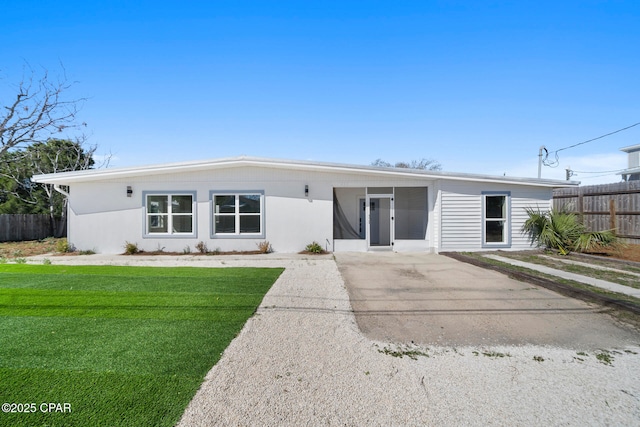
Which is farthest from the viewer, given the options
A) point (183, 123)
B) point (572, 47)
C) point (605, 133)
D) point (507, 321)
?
point (605, 133)

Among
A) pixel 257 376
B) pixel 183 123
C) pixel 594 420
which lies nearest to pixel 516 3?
pixel 594 420

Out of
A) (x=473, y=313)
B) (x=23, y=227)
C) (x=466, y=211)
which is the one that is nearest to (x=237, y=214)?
(x=466, y=211)

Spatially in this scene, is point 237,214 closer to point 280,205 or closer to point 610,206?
point 280,205

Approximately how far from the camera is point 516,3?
8312mm

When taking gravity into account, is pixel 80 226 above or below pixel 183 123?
below

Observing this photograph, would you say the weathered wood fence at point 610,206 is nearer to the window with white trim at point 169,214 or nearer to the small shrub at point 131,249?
the window with white trim at point 169,214

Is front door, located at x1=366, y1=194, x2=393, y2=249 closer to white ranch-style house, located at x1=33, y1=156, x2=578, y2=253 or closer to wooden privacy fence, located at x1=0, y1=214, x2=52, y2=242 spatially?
white ranch-style house, located at x1=33, y1=156, x2=578, y2=253

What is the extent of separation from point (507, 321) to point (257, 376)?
3380 mm

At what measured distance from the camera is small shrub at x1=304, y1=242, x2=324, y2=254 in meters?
10.3

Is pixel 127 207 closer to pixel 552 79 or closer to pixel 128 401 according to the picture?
pixel 128 401

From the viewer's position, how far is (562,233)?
32.3 feet

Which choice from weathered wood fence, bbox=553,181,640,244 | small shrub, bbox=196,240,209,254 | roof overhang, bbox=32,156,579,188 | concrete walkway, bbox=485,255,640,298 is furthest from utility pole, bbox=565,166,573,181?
small shrub, bbox=196,240,209,254

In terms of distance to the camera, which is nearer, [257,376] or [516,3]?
[257,376]

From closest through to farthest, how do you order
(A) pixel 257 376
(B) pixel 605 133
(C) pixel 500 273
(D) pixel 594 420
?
(D) pixel 594 420 < (A) pixel 257 376 < (C) pixel 500 273 < (B) pixel 605 133
